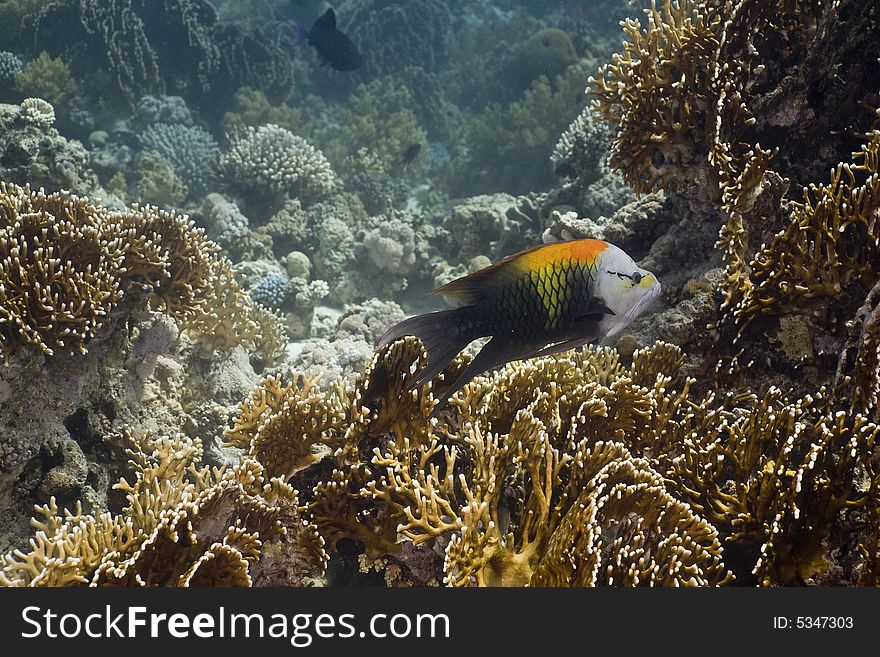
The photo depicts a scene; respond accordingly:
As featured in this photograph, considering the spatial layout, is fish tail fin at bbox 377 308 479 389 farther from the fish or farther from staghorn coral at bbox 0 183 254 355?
staghorn coral at bbox 0 183 254 355

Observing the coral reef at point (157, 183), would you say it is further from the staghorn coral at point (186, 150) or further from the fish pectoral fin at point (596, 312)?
the fish pectoral fin at point (596, 312)

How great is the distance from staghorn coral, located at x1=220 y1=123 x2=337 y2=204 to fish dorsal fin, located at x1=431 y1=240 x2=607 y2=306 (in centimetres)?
872

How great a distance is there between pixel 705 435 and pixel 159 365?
4331mm

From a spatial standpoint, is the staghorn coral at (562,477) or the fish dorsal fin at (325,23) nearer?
the staghorn coral at (562,477)

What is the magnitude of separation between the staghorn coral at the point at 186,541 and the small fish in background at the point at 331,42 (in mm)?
9302

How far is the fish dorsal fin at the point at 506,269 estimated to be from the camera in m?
2.31

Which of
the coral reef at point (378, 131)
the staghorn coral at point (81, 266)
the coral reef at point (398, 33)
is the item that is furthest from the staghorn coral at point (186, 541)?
the coral reef at point (398, 33)

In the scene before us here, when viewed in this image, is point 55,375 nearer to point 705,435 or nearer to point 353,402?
point 353,402

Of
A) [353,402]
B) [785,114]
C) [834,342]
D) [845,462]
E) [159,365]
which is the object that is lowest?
[845,462]

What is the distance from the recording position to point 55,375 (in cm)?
351

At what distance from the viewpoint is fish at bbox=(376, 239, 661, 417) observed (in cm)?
231

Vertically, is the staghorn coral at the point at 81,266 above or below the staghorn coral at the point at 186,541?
above

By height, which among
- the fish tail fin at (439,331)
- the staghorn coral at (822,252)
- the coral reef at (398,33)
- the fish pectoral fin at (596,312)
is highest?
the coral reef at (398,33)

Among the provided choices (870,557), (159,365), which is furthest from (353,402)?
(159,365)
